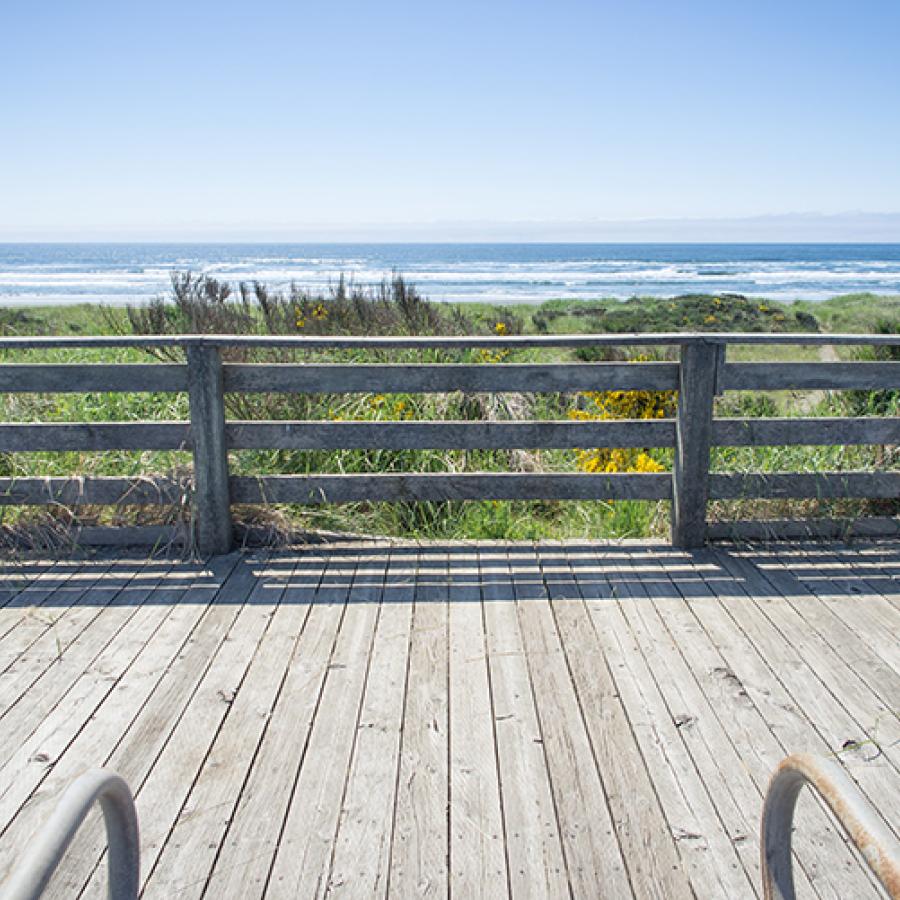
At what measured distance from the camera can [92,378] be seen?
160 inches

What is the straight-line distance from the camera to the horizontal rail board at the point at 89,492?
409cm

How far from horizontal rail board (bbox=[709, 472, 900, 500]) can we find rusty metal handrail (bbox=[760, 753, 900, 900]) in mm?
2816

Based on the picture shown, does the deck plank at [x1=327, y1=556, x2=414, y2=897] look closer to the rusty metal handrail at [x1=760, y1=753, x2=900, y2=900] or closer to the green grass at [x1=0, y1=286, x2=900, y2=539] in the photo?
the rusty metal handrail at [x1=760, y1=753, x2=900, y2=900]

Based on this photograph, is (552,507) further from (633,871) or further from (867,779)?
(633,871)

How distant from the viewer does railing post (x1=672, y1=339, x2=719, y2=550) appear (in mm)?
4059

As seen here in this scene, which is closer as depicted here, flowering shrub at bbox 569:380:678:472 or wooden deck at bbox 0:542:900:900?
wooden deck at bbox 0:542:900:900

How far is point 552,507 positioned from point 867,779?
9.98ft

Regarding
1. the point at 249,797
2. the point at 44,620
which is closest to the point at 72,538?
the point at 44,620

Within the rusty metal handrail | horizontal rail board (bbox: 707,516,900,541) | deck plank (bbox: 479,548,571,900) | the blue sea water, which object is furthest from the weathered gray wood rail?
the blue sea water

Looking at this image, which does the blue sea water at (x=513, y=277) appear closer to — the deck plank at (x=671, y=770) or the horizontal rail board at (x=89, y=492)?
the horizontal rail board at (x=89, y=492)

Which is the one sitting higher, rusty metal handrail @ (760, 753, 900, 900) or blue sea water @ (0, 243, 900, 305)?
rusty metal handrail @ (760, 753, 900, 900)

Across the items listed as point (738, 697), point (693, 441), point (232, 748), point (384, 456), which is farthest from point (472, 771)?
point (384, 456)

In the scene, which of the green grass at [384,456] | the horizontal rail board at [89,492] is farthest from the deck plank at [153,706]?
the green grass at [384,456]

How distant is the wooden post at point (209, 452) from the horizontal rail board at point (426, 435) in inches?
5.1
